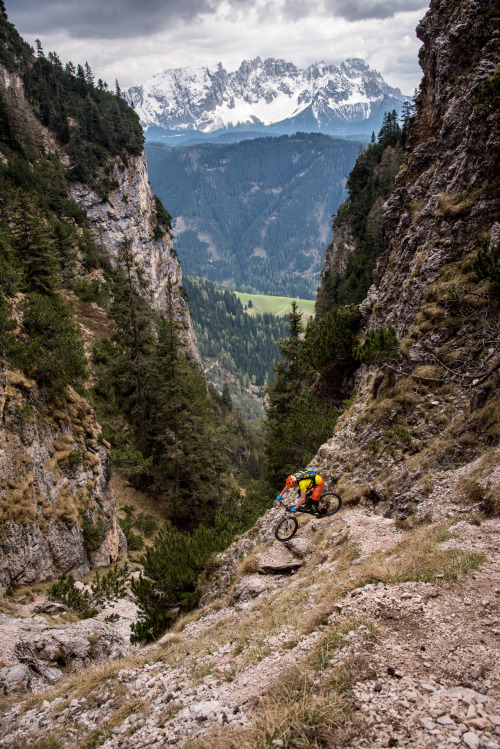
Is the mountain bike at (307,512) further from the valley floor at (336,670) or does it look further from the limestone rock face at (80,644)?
the limestone rock face at (80,644)

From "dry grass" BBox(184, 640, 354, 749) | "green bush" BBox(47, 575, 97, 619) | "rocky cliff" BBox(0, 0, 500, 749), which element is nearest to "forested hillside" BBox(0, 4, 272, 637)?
"green bush" BBox(47, 575, 97, 619)

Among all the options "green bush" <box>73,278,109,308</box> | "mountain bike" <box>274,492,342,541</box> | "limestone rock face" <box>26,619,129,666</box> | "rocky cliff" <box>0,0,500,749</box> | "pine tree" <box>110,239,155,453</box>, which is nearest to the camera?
"rocky cliff" <box>0,0,500,749</box>

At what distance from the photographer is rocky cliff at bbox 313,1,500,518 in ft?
36.7

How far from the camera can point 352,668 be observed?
5.50 metres

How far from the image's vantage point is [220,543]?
16766 mm

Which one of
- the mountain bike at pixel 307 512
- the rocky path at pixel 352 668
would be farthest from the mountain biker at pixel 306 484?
the rocky path at pixel 352 668

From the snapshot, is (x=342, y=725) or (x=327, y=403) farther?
(x=327, y=403)

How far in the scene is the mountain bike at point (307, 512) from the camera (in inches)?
508

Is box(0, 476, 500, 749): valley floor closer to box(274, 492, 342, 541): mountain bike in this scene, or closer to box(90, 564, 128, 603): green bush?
box(274, 492, 342, 541): mountain bike

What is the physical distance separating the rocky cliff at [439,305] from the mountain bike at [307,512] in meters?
0.66

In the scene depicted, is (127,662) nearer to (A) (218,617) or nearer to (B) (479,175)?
(A) (218,617)

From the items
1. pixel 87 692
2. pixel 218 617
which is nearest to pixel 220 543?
pixel 218 617

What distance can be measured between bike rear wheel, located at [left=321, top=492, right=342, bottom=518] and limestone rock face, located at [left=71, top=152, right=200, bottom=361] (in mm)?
63358

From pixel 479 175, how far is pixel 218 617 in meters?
22.2
